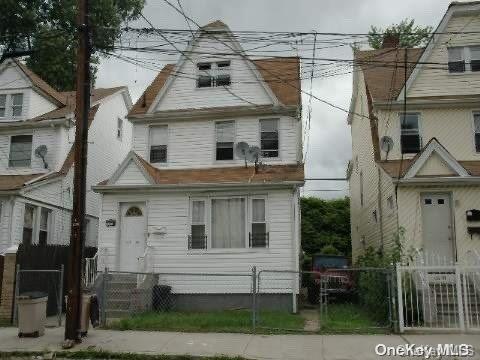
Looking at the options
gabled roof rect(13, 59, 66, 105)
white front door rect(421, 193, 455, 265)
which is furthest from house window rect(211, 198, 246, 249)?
gabled roof rect(13, 59, 66, 105)

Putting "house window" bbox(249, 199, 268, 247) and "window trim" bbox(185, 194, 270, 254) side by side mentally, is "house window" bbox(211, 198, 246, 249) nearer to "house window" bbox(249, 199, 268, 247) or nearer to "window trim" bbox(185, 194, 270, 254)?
"window trim" bbox(185, 194, 270, 254)

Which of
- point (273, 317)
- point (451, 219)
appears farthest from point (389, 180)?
point (273, 317)

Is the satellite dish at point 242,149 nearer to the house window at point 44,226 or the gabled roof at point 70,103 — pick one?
the gabled roof at point 70,103

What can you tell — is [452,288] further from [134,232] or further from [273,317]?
[134,232]

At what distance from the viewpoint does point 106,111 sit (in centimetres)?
2509

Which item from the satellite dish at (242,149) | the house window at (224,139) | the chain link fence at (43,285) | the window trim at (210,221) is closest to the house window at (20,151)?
the chain link fence at (43,285)

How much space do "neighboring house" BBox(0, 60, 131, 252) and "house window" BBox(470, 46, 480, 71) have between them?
1509 centimetres

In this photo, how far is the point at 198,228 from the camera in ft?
56.3

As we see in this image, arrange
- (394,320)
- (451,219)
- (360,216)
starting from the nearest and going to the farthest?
(394,320), (451,219), (360,216)

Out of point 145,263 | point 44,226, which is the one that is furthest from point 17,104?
point 145,263

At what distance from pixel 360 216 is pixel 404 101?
7.29 meters

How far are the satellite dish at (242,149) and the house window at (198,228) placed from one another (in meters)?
2.03

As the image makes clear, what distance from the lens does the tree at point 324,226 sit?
1090 inches

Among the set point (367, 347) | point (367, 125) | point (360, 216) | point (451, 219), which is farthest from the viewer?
point (360, 216)
